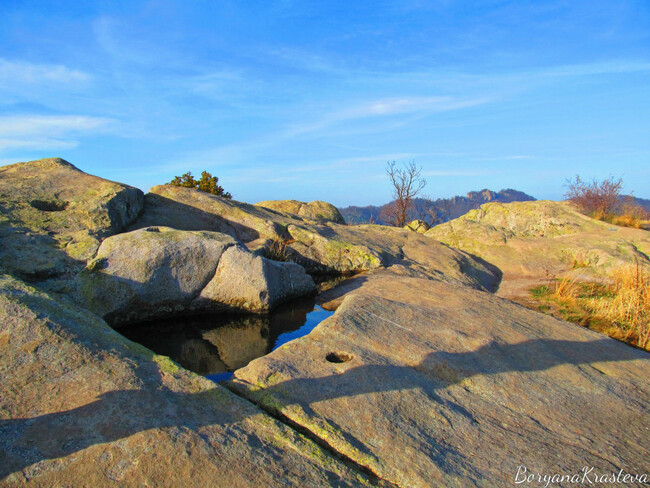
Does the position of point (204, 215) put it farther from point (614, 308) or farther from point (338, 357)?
point (614, 308)

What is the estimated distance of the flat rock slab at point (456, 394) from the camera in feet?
11.9

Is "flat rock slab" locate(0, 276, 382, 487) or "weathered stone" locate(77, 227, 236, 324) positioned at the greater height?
"weathered stone" locate(77, 227, 236, 324)

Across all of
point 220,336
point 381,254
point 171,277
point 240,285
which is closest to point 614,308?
point 381,254

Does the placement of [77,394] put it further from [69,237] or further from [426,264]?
[426,264]

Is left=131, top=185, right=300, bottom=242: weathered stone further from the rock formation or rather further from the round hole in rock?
the round hole in rock

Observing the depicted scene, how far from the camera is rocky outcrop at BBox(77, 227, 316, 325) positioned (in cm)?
707

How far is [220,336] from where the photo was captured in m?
7.08

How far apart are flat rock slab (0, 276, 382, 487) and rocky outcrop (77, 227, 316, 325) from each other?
2429mm

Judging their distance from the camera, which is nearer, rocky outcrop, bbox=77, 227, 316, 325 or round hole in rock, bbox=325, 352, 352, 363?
round hole in rock, bbox=325, 352, 352, 363

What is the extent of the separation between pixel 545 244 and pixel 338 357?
47.4 feet

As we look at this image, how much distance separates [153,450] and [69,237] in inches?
262

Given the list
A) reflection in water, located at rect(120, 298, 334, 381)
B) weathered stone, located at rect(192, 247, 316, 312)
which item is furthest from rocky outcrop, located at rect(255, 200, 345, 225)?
reflection in water, located at rect(120, 298, 334, 381)

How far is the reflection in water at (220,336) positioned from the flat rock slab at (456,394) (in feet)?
4.46

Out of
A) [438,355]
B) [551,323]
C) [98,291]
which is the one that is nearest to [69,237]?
[98,291]
